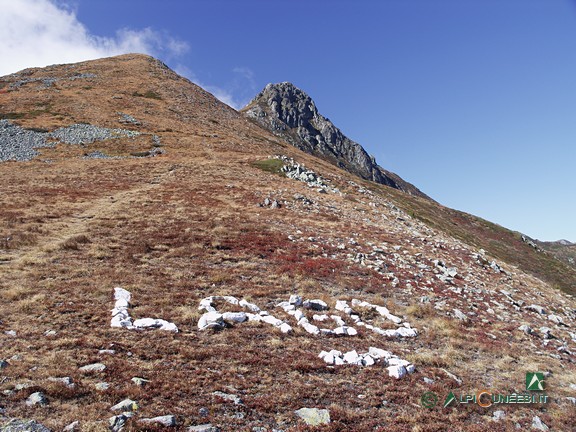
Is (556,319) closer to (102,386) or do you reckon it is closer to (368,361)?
(368,361)

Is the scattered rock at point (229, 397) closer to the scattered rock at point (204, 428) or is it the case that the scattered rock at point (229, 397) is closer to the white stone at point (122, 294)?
the scattered rock at point (204, 428)

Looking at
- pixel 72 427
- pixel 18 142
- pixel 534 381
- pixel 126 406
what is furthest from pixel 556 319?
pixel 18 142

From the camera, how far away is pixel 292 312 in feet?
45.5

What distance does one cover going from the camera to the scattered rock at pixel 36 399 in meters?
7.15

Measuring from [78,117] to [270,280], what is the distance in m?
68.4

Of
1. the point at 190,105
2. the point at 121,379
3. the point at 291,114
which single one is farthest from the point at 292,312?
the point at 291,114

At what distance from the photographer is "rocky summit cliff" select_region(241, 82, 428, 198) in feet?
544

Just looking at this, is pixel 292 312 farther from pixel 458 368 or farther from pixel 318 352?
pixel 458 368

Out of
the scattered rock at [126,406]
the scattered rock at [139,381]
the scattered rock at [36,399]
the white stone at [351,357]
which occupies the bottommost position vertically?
the scattered rock at [36,399]

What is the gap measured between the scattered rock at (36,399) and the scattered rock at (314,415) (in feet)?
17.5

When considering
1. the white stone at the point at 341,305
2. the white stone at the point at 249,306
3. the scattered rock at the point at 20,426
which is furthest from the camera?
the white stone at the point at 341,305

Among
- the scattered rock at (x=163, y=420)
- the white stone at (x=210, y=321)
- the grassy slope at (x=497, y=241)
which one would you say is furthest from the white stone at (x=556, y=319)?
the grassy slope at (x=497, y=241)

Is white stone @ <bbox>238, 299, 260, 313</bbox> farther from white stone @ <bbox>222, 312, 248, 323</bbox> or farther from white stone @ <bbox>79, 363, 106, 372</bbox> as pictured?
white stone @ <bbox>79, 363, 106, 372</bbox>

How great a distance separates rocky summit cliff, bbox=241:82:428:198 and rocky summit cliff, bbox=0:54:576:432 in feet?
439
